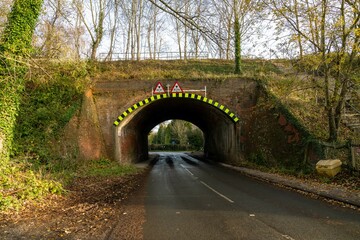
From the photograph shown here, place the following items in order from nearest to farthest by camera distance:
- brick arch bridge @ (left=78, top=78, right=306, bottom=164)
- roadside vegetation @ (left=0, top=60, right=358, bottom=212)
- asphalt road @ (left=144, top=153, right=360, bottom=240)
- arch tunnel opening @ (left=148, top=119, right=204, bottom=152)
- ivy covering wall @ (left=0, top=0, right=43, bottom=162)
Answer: asphalt road @ (left=144, top=153, right=360, bottom=240)
ivy covering wall @ (left=0, top=0, right=43, bottom=162)
roadside vegetation @ (left=0, top=60, right=358, bottom=212)
brick arch bridge @ (left=78, top=78, right=306, bottom=164)
arch tunnel opening @ (left=148, top=119, right=204, bottom=152)

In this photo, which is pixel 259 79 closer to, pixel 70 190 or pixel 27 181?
pixel 70 190

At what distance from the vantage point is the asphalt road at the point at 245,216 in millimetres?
5727

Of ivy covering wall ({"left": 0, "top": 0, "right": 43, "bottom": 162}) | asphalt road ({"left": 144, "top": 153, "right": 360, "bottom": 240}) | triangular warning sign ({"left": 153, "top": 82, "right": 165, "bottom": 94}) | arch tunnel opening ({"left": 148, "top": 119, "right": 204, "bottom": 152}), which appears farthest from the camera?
arch tunnel opening ({"left": 148, "top": 119, "right": 204, "bottom": 152})

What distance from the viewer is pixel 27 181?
9.23 metres

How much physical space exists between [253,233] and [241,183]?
7.39 meters

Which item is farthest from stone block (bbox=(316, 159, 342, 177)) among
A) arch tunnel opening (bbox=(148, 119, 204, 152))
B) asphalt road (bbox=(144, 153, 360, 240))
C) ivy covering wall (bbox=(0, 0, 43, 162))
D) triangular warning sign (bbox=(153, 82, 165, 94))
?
arch tunnel opening (bbox=(148, 119, 204, 152))

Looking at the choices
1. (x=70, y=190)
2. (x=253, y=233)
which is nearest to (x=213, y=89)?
(x=70, y=190)

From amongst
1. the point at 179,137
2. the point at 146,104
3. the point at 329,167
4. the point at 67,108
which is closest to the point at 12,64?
the point at 67,108

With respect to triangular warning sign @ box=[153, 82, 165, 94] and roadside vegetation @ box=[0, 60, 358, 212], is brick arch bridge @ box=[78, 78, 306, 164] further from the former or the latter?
roadside vegetation @ box=[0, 60, 358, 212]

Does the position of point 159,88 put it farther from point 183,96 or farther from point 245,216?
point 245,216

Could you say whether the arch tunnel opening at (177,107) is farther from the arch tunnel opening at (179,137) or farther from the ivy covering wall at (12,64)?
the arch tunnel opening at (179,137)

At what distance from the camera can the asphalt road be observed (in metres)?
5.73

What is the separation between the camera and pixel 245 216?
711 cm

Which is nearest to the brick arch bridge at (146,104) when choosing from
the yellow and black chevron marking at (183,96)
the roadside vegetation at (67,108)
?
the yellow and black chevron marking at (183,96)
